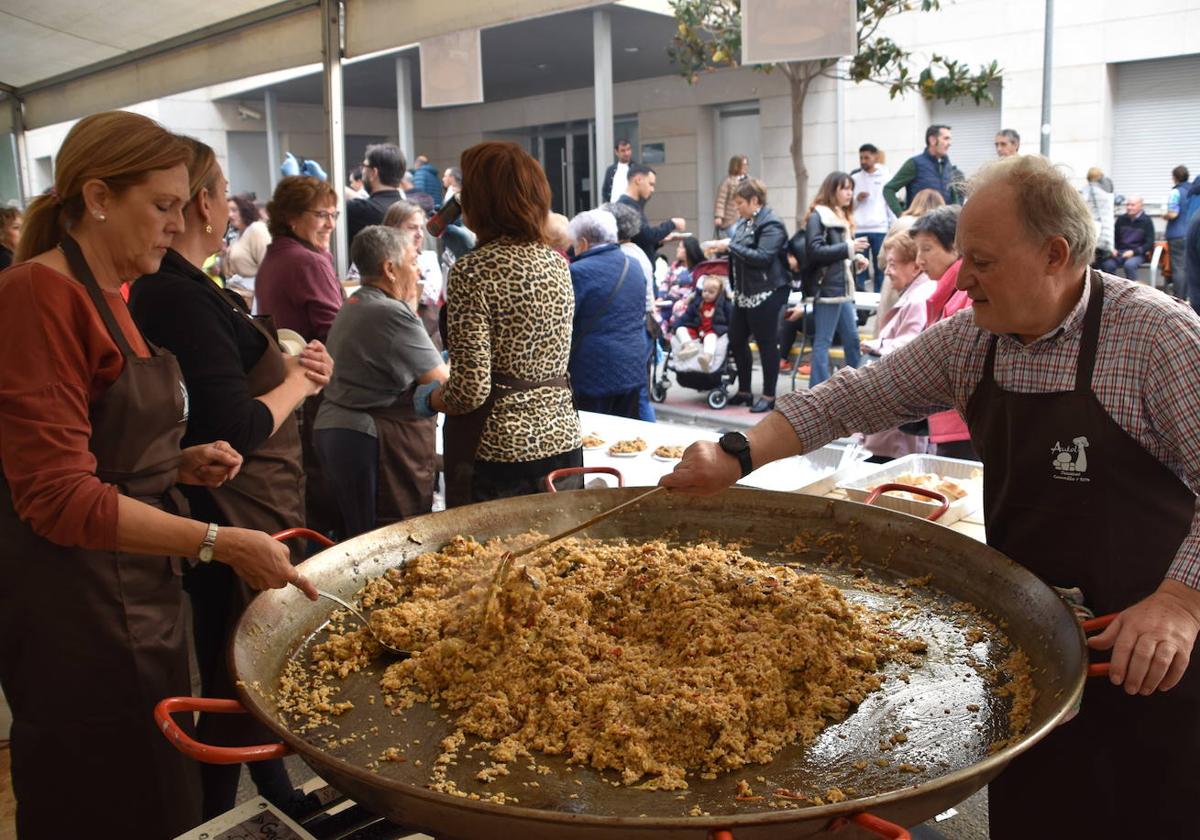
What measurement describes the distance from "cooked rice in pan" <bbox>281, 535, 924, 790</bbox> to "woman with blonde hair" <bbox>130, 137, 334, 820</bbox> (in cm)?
67

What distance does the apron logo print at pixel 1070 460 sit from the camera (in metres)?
1.78

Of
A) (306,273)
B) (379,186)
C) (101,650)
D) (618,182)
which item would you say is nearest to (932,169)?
(618,182)

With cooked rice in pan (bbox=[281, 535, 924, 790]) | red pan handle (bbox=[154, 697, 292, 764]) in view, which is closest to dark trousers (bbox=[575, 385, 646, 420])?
cooked rice in pan (bbox=[281, 535, 924, 790])

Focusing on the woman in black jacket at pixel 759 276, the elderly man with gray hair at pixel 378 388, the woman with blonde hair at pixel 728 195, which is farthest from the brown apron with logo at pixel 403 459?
the woman with blonde hair at pixel 728 195

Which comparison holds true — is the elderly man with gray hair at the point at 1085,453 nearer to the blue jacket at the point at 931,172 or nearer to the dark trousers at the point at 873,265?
the blue jacket at the point at 931,172

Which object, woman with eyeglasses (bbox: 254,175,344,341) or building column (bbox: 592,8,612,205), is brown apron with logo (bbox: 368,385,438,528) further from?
building column (bbox: 592,8,612,205)

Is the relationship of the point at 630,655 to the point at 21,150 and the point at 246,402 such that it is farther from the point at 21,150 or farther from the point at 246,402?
the point at 21,150

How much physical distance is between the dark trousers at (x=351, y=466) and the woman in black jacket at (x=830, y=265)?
470 centimetres

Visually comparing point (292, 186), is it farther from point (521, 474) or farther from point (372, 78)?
point (372, 78)

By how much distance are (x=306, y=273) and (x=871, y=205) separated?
661cm

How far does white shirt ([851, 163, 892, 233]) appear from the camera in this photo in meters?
9.06

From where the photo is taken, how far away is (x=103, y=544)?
1729 millimetres

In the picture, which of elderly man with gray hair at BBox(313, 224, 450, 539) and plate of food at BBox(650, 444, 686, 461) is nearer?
elderly man with gray hair at BBox(313, 224, 450, 539)

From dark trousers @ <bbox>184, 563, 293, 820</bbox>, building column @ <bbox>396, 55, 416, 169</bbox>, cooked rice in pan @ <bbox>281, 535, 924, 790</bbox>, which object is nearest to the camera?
cooked rice in pan @ <bbox>281, 535, 924, 790</bbox>
